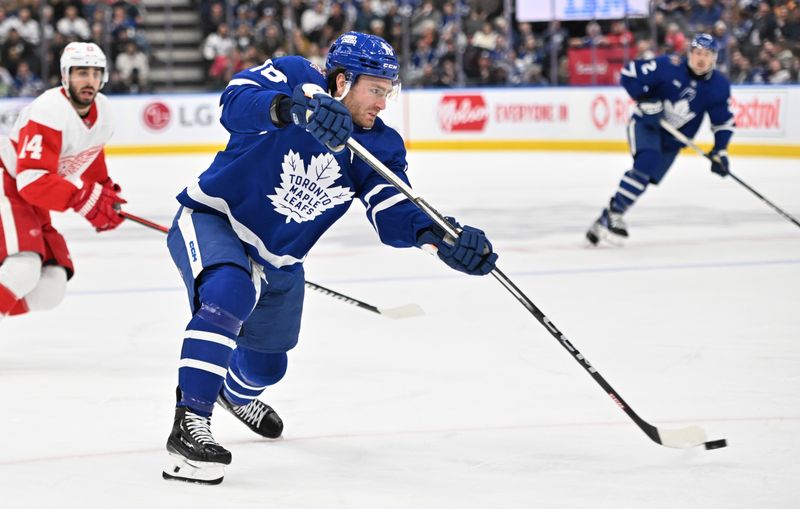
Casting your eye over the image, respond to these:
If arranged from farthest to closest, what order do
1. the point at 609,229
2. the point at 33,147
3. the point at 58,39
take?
A: the point at 58,39, the point at 609,229, the point at 33,147

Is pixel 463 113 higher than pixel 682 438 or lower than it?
lower

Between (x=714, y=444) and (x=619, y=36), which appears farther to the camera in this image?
(x=619, y=36)

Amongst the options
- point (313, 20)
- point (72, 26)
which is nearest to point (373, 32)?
point (313, 20)

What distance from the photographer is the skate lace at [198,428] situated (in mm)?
2662

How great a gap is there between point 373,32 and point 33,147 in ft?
33.7

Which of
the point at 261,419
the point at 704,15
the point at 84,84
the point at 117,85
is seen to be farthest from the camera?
the point at 117,85

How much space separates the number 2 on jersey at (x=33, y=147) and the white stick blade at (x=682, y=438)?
7.09 ft

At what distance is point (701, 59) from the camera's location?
6969 millimetres

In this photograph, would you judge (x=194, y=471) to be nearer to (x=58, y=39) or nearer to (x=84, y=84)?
(x=84, y=84)

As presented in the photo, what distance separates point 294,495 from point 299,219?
629mm

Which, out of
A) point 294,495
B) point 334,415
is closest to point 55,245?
point 334,415

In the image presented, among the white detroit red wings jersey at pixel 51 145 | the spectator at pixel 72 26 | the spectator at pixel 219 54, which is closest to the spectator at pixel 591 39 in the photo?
the spectator at pixel 219 54

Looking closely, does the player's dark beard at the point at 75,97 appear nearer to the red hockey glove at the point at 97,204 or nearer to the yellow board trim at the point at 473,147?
the red hockey glove at the point at 97,204

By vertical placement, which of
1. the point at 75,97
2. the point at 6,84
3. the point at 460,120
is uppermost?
the point at 75,97
